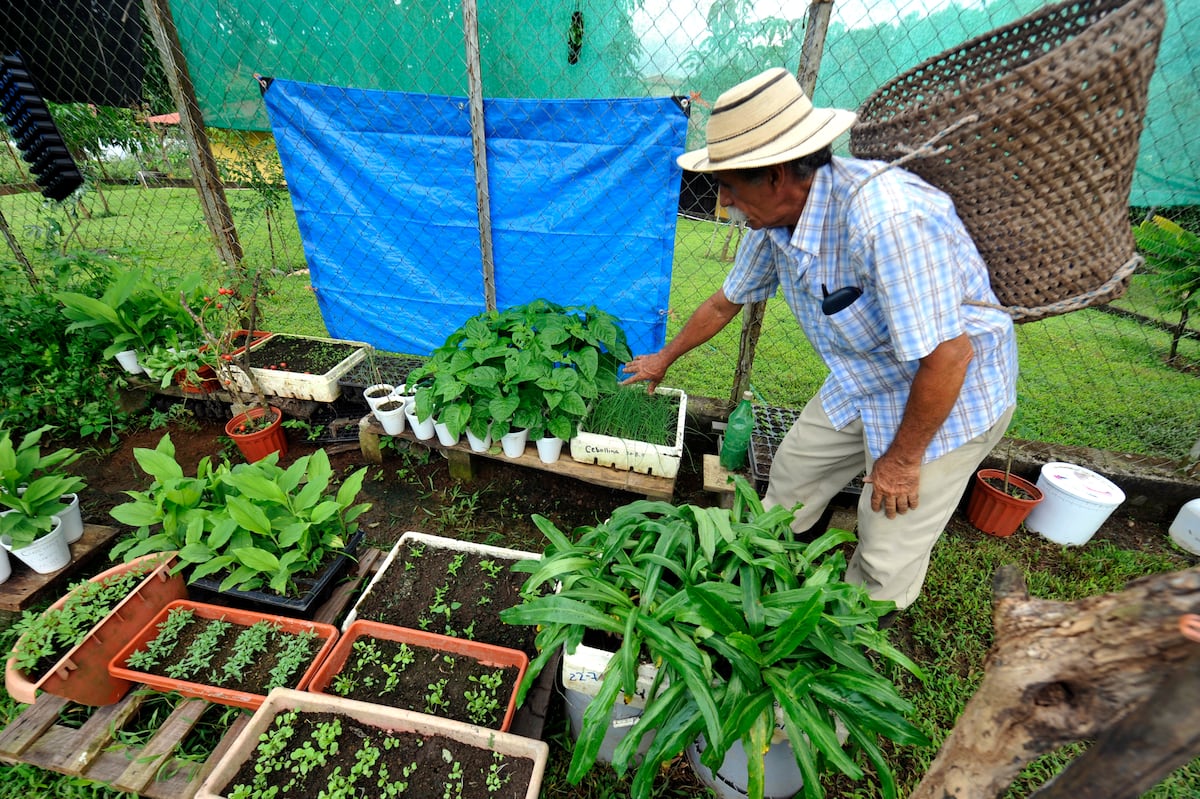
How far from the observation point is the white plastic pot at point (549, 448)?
2465 millimetres

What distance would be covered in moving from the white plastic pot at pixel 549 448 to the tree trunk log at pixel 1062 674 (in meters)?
1.87

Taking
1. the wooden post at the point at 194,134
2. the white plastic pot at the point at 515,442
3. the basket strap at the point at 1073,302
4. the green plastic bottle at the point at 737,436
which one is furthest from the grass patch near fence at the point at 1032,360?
the basket strap at the point at 1073,302

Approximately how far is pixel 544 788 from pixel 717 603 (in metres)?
0.98

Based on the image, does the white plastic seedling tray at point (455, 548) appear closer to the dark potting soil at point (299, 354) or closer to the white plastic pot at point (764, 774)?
the white plastic pot at point (764, 774)

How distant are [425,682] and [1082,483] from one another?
3.16 metres

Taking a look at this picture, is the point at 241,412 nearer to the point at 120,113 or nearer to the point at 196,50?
the point at 196,50

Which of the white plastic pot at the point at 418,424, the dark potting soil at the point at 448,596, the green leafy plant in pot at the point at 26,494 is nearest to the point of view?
the dark potting soil at the point at 448,596

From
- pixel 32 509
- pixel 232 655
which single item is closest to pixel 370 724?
pixel 232 655

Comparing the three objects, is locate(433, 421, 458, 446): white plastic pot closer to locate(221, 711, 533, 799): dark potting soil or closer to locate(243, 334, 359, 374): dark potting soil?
locate(243, 334, 359, 374): dark potting soil

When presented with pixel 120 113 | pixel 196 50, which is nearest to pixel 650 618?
pixel 196 50

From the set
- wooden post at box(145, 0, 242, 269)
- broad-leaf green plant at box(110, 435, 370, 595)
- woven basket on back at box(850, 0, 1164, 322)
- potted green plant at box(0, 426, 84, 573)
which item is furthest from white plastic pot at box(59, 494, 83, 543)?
woven basket on back at box(850, 0, 1164, 322)

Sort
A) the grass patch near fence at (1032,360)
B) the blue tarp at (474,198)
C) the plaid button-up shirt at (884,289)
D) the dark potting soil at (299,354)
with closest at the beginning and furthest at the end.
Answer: the plaid button-up shirt at (884,289)
the blue tarp at (474,198)
the dark potting soil at (299,354)
the grass patch near fence at (1032,360)

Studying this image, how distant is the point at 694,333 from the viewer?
212 cm

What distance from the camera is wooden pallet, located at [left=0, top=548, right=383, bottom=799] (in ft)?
4.85
